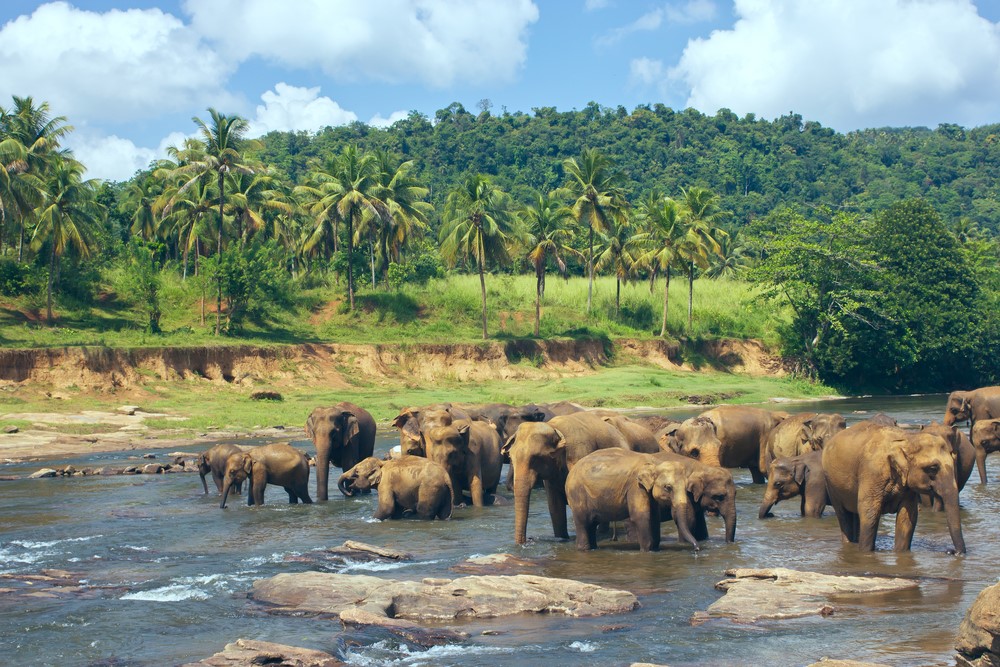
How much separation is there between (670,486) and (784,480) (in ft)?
15.7

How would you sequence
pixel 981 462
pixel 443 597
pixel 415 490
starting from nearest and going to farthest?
pixel 443 597
pixel 415 490
pixel 981 462

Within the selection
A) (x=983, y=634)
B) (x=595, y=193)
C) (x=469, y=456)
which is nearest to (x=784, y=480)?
(x=469, y=456)

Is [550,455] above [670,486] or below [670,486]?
above

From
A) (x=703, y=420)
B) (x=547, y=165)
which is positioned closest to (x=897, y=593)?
(x=703, y=420)

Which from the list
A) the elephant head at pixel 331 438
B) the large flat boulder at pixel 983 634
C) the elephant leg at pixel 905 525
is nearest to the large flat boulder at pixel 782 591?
the elephant leg at pixel 905 525

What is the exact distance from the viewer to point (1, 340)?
146ft

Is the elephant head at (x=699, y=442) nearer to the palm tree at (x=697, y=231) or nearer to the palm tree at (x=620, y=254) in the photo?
the palm tree at (x=697, y=231)

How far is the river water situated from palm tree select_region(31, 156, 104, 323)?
92.7 feet

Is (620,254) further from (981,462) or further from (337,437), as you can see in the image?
(337,437)

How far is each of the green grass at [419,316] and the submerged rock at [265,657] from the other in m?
36.9

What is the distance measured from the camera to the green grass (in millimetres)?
49875

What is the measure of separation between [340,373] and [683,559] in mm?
38910

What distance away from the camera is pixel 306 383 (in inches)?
1984

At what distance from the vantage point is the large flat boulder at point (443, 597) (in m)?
12.3
